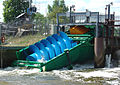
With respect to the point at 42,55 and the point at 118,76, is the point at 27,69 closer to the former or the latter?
the point at 42,55

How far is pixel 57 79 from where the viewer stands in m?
15.8

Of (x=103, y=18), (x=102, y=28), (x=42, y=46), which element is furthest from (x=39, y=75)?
(x=103, y=18)

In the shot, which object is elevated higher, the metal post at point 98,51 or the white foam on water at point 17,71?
the metal post at point 98,51

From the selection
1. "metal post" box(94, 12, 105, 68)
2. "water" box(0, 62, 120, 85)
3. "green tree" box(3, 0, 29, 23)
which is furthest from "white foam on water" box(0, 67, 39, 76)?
"green tree" box(3, 0, 29, 23)

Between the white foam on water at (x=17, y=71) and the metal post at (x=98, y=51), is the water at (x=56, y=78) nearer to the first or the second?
the white foam on water at (x=17, y=71)

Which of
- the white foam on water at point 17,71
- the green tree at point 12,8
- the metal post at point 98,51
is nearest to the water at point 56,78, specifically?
the white foam on water at point 17,71

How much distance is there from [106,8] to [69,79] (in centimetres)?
1233

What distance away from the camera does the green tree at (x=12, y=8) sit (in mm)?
47312

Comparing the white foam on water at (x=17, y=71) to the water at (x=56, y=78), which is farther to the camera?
the white foam on water at (x=17, y=71)

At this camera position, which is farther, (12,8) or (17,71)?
(12,8)

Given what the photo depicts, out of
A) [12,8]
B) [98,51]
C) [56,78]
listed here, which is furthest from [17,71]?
[12,8]

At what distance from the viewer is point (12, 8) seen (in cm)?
4756

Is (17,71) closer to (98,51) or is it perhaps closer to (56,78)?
(56,78)

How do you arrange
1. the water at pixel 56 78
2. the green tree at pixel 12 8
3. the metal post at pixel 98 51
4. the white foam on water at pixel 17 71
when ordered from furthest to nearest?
the green tree at pixel 12 8
the metal post at pixel 98 51
the white foam on water at pixel 17 71
the water at pixel 56 78
